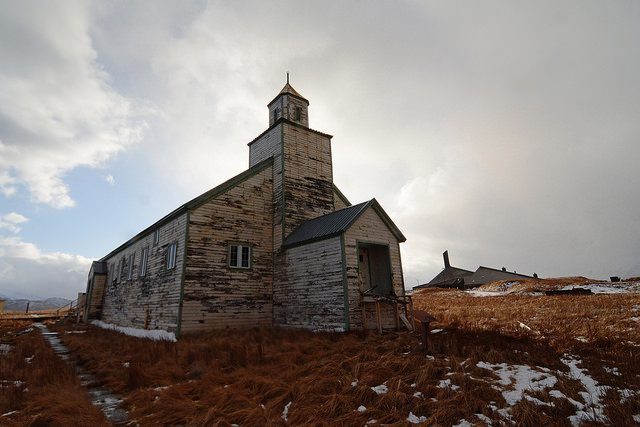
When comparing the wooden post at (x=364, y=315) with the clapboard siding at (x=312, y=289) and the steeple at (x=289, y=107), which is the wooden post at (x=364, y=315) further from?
the steeple at (x=289, y=107)

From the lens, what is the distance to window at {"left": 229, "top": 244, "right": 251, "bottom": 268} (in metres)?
17.0

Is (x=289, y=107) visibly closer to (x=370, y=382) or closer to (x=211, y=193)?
(x=211, y=193)

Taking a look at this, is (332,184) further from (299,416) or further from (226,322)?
(299,416)

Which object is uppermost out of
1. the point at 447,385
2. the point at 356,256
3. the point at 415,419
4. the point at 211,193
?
the point at 211,193

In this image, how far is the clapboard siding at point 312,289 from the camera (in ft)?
47.1

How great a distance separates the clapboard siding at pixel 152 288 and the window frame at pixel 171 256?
16cm

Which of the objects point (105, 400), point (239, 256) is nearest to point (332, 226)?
point (239, 256)

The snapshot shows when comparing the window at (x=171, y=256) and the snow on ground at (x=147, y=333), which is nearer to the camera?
the snow on ground at (x=147, y=333)

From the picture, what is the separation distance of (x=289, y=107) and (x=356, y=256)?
11.9 metres

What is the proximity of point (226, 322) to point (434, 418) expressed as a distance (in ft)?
41.1

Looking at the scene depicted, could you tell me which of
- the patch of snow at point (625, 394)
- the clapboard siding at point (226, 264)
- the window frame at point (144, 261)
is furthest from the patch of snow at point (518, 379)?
the window frame at point (144, 261)

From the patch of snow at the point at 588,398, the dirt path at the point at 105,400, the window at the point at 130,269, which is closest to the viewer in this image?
the patch of snow at the point at 588,398

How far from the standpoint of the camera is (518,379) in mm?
6715

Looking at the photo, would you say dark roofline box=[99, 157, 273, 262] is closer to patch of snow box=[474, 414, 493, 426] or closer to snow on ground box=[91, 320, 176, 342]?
snow on ground box=[91, 320, 176, 342]
